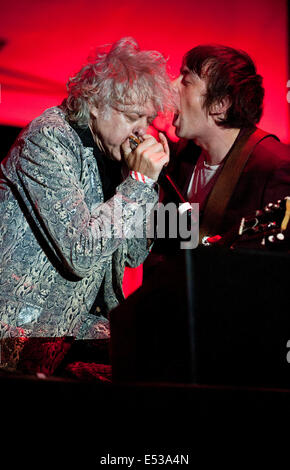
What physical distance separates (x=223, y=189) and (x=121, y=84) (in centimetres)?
68

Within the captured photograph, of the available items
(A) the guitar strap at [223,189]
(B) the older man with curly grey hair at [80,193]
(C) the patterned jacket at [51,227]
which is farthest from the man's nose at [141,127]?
(A) the guitar strap at [223,189]

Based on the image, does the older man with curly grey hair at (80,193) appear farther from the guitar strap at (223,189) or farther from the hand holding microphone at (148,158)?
the guitar strap at (223,189)

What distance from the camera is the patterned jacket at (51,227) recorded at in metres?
1.32

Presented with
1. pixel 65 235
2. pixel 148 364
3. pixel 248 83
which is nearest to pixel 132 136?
pixel 65 235

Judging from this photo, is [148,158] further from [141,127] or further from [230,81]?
[230,81]

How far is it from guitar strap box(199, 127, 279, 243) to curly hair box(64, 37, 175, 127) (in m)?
0.54

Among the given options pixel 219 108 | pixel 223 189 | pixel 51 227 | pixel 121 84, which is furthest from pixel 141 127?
pixel 219 108

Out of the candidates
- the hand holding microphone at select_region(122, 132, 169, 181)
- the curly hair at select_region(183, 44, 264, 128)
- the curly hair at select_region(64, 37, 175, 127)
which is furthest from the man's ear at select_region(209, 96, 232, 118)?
the hand holding microphone at select_region(122, 132, 169, 181)

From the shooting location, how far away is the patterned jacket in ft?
4.34

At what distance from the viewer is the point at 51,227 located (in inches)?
51.7

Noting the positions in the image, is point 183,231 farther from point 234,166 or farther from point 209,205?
point 234,166

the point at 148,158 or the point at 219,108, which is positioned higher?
the point at 219,108

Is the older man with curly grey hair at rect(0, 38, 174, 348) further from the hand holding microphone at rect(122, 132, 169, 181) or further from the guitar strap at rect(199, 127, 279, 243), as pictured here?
the guitar strap at rect(199, 127, 279, 243)

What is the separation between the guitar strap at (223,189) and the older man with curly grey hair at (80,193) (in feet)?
1.55
